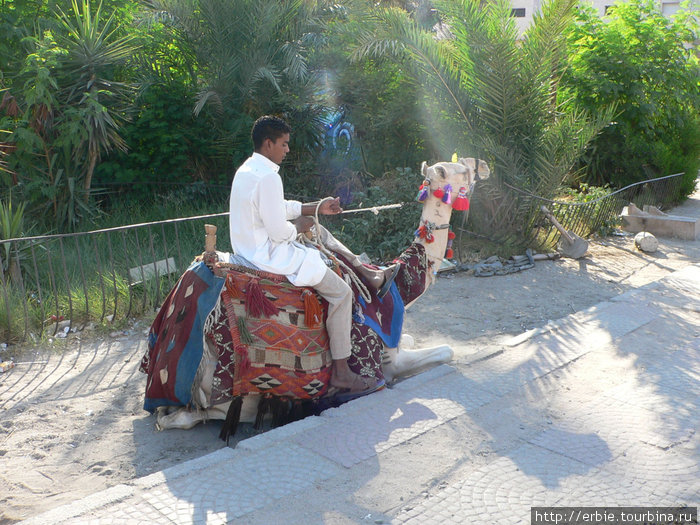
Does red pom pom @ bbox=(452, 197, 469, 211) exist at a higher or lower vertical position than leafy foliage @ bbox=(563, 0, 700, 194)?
lower

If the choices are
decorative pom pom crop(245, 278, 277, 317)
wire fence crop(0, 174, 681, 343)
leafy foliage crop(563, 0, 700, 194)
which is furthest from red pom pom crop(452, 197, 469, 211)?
leafy foliage crop(563, 0, 700, 194)

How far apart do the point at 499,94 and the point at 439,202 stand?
4.84 metres

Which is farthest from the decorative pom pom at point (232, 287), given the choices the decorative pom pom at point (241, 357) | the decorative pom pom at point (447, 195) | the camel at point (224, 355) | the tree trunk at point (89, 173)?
the tree trunk at point (89, 173)

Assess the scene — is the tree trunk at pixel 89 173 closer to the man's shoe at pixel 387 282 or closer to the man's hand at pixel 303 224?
the man's hand at pixel 303 224

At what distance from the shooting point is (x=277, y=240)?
15.1 feet

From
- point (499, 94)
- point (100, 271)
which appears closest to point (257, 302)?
point (100, 271)

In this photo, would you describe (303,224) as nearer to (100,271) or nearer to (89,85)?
(100,271)

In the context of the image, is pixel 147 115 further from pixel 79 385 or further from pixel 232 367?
pixel 232 367

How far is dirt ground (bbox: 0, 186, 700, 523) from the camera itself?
415cm

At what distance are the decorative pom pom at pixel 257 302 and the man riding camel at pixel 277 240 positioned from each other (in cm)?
15

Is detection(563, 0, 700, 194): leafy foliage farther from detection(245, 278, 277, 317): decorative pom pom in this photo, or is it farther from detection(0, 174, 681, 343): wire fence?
detection(245, 278, 277, 317): decorative pom pom

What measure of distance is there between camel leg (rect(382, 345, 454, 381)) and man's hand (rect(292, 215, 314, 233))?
108cm

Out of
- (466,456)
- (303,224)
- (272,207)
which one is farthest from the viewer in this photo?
(303,224)

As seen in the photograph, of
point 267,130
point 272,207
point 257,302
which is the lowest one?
point 257,302
